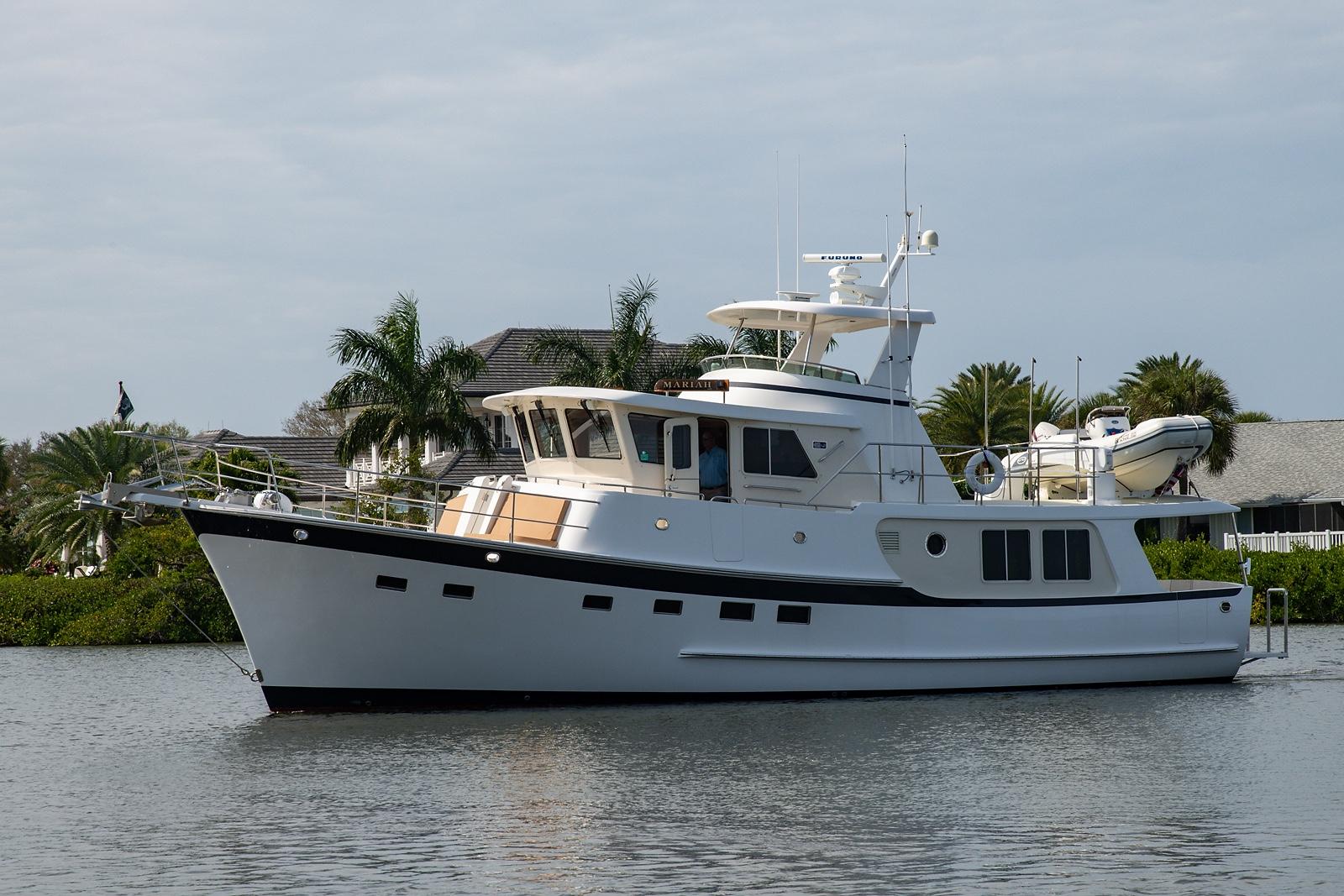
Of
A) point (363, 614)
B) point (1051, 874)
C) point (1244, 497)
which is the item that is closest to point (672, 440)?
point (363, 614)

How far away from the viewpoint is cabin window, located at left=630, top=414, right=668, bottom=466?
19.1 m

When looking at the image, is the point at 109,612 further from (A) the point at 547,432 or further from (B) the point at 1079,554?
(B) the point at 1079,554

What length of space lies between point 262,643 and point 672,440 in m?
5.52

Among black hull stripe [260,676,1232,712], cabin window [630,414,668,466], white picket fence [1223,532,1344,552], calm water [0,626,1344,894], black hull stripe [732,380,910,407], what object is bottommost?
calm water [0,626,1344,894]

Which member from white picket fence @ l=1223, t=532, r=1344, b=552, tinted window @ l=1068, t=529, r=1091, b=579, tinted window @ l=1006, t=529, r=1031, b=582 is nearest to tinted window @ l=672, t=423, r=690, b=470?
tinted window @ l=1006, t=529, r=1031, b=582

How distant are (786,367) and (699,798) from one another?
323 inches

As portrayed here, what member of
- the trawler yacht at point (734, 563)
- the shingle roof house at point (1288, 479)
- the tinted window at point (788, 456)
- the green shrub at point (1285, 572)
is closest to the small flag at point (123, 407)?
the trawler yacht at point (734, 563)

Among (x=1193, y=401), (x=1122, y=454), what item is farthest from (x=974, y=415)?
(x=1122, y=454)

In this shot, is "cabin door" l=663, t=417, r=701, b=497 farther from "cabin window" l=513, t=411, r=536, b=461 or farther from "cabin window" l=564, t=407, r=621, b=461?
"cabin window" l=513, t=411, r=536, b=461

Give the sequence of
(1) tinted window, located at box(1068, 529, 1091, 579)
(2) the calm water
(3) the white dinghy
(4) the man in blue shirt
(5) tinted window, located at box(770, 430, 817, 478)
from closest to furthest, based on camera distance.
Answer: (2) the calm water → (4) the man in blue shirt → (5) tinted window, located at box(770, 430, 817, 478) → (1) tinted window, located at box(1068, 529, 1091, 579) → (3) the white dinghy

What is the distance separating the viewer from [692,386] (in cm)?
1944

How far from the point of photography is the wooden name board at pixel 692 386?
19141 mm

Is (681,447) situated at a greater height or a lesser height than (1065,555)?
greater

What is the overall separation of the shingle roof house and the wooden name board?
30170mm
